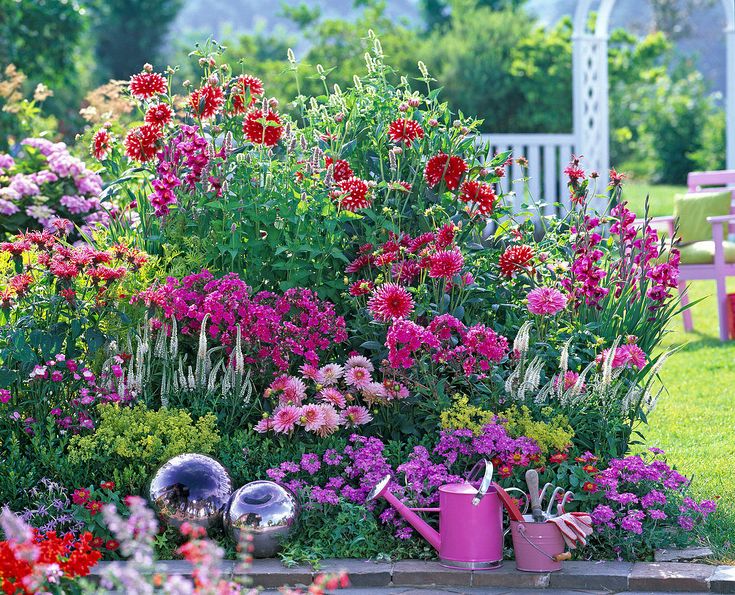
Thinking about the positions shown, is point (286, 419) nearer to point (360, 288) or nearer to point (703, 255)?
point (360, 288)

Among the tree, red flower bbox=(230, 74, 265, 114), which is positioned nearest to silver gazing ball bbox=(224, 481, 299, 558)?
red flower bbox=(230, 74, 265, 114)

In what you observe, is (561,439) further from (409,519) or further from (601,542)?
(409,519)

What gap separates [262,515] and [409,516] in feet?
1.33

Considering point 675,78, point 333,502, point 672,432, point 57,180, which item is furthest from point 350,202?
point 675,78

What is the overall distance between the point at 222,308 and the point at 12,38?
36.3ft

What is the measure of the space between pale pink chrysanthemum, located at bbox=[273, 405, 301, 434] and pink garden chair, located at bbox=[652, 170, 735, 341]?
336 cm

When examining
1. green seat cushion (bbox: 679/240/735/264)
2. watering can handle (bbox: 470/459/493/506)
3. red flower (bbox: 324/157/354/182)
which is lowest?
watering can handle (bbox: 470/459/493/506)

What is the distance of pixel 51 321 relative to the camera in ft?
11.6

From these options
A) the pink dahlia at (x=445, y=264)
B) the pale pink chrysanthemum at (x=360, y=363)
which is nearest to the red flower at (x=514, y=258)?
the pink dahlia at (x=445, y=264)

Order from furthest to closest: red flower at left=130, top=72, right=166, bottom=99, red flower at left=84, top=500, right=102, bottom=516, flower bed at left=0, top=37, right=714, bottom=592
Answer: red flower at left=130, top=72, right=166, bottom=99 < flower bed at left=0, top=37, right=714, bottom=592 < red flower at left=84, top=500, right=102, bottom=516

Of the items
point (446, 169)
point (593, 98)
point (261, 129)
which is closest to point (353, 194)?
point (446, 169)

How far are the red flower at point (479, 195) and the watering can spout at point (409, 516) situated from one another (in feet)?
3.73

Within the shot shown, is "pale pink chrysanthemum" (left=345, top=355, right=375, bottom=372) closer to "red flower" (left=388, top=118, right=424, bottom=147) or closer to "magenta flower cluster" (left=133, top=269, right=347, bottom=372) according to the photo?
"magenta flower cluster" (left=133, top=269, right=347, bottom=372)

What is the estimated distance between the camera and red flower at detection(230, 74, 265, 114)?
407 centimetres
